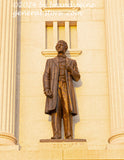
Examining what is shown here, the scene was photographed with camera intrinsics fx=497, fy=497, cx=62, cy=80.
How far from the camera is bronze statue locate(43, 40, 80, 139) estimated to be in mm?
12914

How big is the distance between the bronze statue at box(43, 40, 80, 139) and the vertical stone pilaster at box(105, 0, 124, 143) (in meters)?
1.05

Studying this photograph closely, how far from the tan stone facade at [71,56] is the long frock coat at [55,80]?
79 centimetres

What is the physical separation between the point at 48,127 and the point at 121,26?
3.52 metres

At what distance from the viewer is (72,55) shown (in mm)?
14422

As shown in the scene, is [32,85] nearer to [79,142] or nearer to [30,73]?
[30,73]

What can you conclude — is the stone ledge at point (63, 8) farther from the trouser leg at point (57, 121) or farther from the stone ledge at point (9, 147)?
the stone ledge at point (9, 147)

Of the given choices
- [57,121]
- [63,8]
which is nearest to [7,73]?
[57,121]

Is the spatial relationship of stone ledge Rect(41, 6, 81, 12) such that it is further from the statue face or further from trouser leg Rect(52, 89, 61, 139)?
trouser leg Rect(52, 89, 61, 139)

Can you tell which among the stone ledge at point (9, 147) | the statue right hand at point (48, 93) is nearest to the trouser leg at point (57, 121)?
the statue right hand at point (48, 93)

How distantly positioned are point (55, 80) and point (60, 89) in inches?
10.7

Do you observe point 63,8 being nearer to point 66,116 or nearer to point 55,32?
point 55,32

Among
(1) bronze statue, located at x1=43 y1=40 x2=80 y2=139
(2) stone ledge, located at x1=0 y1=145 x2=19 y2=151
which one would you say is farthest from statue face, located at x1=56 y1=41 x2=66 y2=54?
(2) stone ledge, located at x1=0 y1=145 x2=19 y2=151

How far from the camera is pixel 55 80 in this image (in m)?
13.1

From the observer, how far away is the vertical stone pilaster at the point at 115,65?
1307cm
